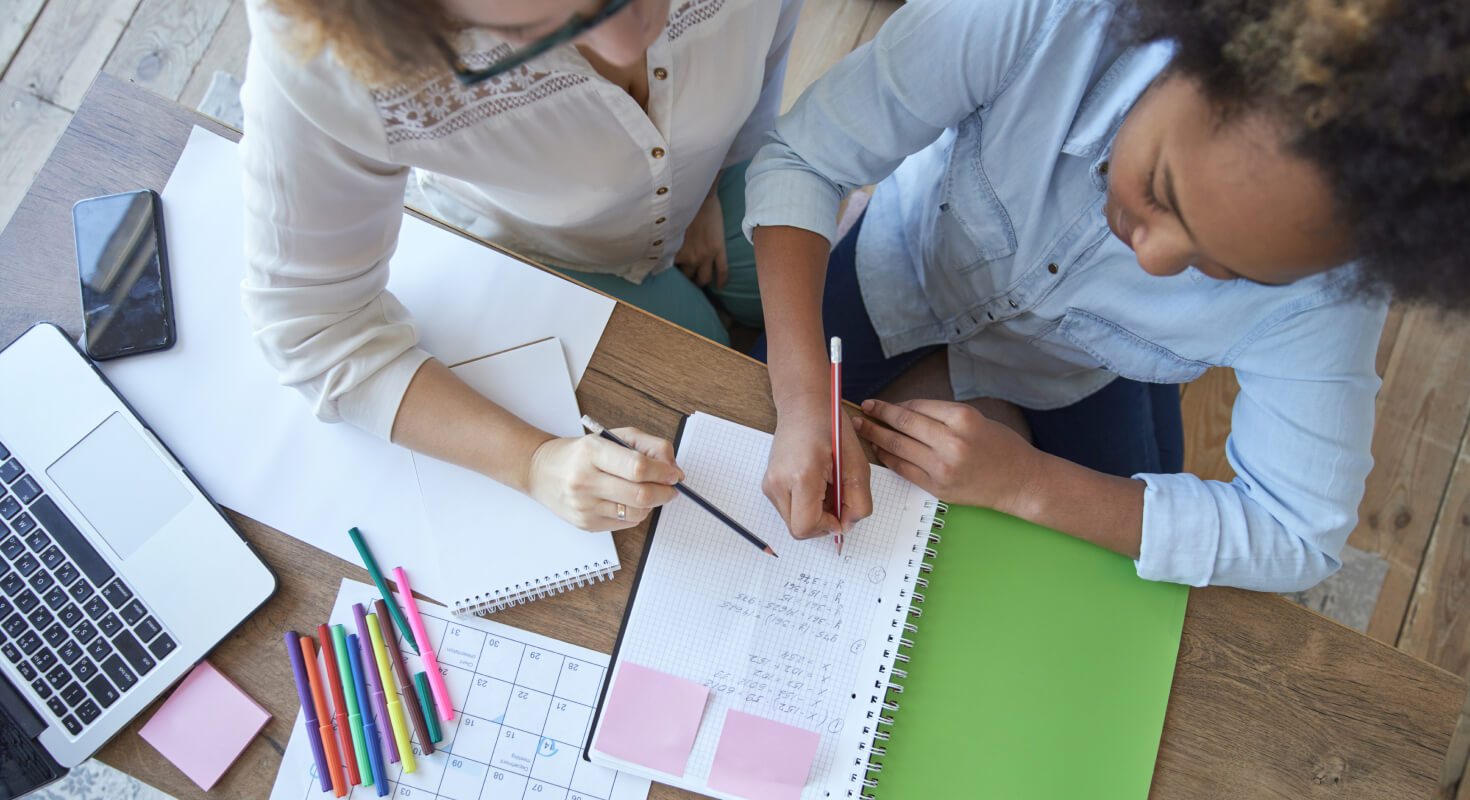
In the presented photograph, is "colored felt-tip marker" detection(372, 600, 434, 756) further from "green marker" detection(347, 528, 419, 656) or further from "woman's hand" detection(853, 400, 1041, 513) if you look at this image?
"woman's hand" detection(853, 400, 1041, 513)

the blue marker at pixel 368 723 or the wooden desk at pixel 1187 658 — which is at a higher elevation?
the wooden desk at pixel 1187 658

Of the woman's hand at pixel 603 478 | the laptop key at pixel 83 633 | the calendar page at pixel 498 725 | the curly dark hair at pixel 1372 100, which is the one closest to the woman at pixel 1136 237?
the curly dark hair at pixel 1372 100

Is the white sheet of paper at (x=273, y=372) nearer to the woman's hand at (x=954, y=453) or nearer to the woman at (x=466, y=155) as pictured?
the woman at (x=466, y=155)

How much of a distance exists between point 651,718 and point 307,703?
1.04 ft

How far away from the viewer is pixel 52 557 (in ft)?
2.41

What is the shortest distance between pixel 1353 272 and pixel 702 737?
0.65 m

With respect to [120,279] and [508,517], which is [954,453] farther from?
[120,279]

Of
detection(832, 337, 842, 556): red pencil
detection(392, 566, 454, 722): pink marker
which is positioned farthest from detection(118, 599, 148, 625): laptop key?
detection(832, 337, 842, 556): red pencil

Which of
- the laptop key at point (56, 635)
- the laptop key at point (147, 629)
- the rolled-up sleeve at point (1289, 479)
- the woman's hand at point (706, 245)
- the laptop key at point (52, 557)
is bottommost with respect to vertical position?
the laptop key at point (56, 635)

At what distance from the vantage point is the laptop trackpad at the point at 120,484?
0.74 m

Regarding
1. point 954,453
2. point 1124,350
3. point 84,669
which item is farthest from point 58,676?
point 1124,350

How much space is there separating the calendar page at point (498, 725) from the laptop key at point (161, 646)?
0.12 meters

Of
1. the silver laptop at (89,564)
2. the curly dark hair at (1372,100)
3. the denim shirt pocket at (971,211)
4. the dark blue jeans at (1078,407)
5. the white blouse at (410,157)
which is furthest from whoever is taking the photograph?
the dark blue jeans at (1078,407)

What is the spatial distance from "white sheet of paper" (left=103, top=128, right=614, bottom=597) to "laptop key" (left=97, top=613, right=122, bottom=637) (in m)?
0.14
